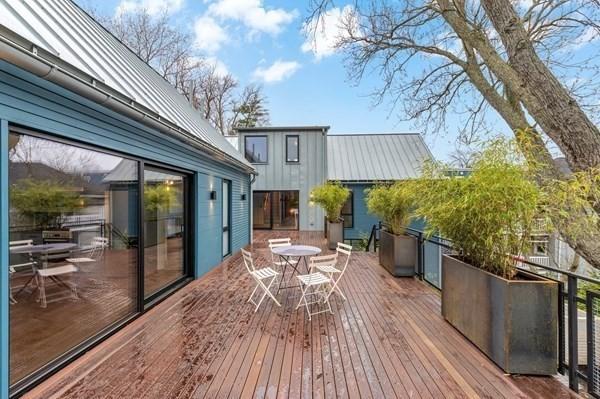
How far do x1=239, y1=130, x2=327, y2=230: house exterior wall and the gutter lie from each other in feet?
29.6

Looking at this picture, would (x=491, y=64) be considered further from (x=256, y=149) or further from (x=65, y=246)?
(x=256, y=149)

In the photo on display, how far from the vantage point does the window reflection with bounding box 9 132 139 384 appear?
2283 millimetres

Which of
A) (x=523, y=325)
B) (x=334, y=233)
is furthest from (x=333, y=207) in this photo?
(x=523, y=325)

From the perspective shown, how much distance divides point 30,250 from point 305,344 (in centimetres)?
269

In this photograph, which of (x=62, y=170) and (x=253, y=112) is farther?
(x=253, y=112)

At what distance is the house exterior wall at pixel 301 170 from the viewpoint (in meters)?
13.0

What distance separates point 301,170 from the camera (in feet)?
42.8

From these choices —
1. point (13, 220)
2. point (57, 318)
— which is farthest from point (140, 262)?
point (13, 220)

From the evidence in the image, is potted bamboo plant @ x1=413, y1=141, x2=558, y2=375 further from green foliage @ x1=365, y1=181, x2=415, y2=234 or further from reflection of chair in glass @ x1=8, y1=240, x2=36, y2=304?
reflection of chair in glass @ x1=8, y1=240, x2=36, y2=304

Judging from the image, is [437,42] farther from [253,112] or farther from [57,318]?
[253,112]

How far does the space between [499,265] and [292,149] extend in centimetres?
1097

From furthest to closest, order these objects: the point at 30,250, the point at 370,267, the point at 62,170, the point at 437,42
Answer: the point at 437,42, the point at 370,267, the point at 62,170, the point at 30,250

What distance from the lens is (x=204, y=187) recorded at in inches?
229

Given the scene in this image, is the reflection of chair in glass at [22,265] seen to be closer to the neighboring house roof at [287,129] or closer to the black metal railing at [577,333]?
the black metal railing at [577,333]
